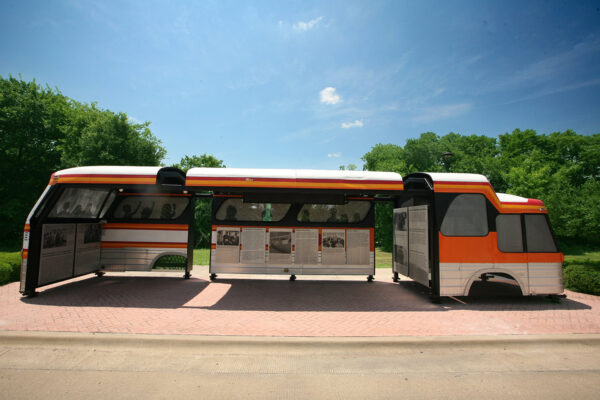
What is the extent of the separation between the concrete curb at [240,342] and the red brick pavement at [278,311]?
280mm

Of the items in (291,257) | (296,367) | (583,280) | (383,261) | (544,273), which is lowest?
(383,261)

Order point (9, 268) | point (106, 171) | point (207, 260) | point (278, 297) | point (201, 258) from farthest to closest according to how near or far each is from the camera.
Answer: point (201, 258) → point (207, 260) → point (9, 268) → point (278, 297) → point (106, 171)

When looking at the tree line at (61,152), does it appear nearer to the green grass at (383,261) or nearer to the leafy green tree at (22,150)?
the leafy green tree at (22,150)

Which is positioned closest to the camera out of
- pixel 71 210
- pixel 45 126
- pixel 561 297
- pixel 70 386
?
pixel 70 386

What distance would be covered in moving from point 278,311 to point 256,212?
3414mm

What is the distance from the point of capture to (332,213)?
8.68 m

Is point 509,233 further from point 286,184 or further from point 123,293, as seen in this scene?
point 123,293

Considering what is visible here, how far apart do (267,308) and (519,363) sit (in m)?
4.51

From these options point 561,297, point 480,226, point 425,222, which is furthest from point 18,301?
point 561,297

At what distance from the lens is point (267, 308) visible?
6.28 metres

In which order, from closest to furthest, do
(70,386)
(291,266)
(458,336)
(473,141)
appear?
(70,386), (458,336), (291,266), (473,141)

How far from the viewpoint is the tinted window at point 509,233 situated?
21.8 ft

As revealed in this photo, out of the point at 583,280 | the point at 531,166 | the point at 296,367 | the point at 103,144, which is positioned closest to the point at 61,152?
Answer: the point at 103,144

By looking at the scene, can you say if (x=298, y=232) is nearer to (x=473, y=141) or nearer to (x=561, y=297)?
(x=561, y=297)
